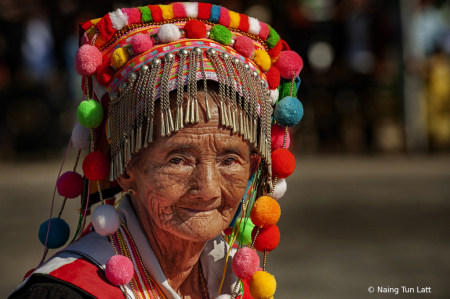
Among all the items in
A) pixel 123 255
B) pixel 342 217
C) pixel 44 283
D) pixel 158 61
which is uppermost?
pixel 342 217

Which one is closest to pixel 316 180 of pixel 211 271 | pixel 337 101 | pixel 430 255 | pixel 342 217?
pixel 342 217

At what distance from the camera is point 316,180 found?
928 cm

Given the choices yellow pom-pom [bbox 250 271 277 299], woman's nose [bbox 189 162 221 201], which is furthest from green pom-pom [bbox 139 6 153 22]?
yellow pom-pom [bbox 250 271 277 299]

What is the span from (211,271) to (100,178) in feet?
2.12

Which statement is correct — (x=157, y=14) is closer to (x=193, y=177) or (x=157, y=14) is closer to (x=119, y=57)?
(x=119, y=57)

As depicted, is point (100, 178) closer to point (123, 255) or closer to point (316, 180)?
point (123, 255)

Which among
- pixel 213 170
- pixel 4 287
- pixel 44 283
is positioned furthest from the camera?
pixel 4 287

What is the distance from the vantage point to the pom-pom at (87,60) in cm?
198

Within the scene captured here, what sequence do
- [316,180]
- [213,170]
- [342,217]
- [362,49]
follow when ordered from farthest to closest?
[362,49] → [316,180] → [342,217] → [213,170]

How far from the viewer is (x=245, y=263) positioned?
2129mm

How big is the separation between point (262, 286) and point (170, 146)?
2.28 feet

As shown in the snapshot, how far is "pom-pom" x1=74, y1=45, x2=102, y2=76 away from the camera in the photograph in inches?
77.9

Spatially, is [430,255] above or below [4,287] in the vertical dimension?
above

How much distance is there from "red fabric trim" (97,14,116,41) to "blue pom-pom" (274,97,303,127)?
0.72 metres
